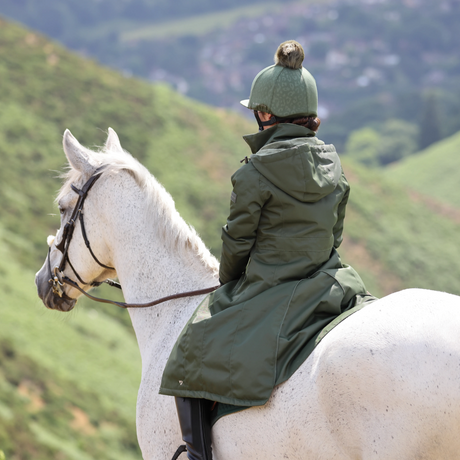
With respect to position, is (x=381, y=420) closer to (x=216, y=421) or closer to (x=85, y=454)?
(x=216, y=421)

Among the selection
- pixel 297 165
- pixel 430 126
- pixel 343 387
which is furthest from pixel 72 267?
pixel 430 126

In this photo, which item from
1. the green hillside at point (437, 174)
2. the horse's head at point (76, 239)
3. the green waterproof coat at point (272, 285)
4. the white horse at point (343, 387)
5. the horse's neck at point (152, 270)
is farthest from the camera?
the green hillside at point (437, 174)

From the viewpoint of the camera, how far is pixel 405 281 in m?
26.2

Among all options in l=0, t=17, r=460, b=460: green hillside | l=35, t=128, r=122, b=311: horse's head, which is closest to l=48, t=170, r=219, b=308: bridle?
l=35, t=128, r=122, b=311: horse's head

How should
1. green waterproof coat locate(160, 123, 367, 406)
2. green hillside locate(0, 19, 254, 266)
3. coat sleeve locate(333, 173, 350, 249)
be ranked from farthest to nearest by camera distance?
green hillside locate(0, 19, 254, 266), coat sleeve locate(333, 173, 350, 249), green waterproof coat locate(160, 123, 367, 406)

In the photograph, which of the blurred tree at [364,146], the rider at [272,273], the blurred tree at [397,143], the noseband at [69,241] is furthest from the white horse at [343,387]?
the blurred tree at [397,143]

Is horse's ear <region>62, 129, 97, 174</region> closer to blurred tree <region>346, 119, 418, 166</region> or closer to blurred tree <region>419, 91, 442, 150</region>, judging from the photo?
blurred tree <region>346, 119, 418, 166</region>

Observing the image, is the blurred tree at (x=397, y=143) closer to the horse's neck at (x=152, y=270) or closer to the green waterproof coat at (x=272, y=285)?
the horse's neck at (x=152, y=270)

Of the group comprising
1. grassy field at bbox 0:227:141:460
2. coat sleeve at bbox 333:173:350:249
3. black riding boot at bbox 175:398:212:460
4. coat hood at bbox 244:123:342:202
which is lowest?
grassy field at bbox 0:227:141:460

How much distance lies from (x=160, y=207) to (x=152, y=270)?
49 centimetres

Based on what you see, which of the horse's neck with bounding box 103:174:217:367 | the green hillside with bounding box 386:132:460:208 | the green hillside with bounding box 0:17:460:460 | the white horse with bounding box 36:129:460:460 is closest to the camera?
the white horse with bounding box 36:129:460:460

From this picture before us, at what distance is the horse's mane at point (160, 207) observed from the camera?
178 inches

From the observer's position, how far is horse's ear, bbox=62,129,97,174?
4.56 m

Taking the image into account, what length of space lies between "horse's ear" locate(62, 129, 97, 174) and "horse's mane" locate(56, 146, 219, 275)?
0.04 meters
